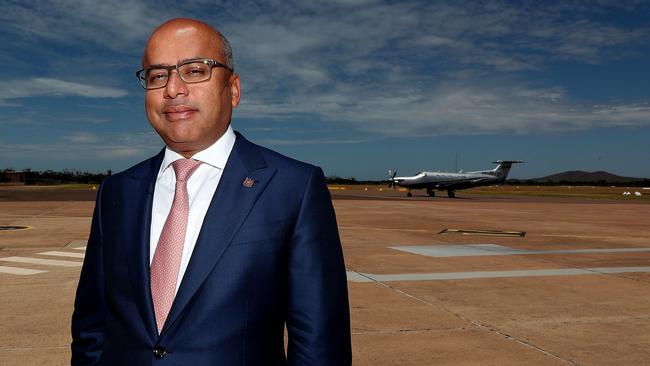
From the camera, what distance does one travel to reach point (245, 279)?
7.32 ft

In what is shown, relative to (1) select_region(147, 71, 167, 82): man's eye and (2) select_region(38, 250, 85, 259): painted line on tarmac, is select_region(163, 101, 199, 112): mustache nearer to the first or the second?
(1) select_region(147, 71, 167, 82): man's eye

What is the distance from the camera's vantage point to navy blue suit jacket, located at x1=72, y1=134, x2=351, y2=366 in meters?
2.21

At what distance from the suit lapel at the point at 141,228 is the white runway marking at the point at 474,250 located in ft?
37.9

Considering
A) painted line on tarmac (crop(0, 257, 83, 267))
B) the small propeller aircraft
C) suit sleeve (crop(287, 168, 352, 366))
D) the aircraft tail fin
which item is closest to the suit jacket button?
suit sleeve (crop(287, 168, 352, 366))

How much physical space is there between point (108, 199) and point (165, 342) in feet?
2.67

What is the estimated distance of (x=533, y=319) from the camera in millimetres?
7594

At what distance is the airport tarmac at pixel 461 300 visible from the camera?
6.20 metres

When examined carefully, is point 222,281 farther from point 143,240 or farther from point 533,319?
point 533,319

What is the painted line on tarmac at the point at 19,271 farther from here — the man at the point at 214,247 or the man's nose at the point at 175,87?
the man's nose at the point at 175,87

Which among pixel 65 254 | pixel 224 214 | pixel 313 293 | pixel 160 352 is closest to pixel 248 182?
pixel 224 214

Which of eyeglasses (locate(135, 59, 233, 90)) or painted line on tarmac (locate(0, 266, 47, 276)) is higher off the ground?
eyeglasses (locate(135, 59, 233, 90))

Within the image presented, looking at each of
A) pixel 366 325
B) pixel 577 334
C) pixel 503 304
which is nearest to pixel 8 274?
pixel 366 325

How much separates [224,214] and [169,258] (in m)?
0.31

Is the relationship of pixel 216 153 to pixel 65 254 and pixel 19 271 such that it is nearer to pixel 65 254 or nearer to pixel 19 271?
pixel 19 271
